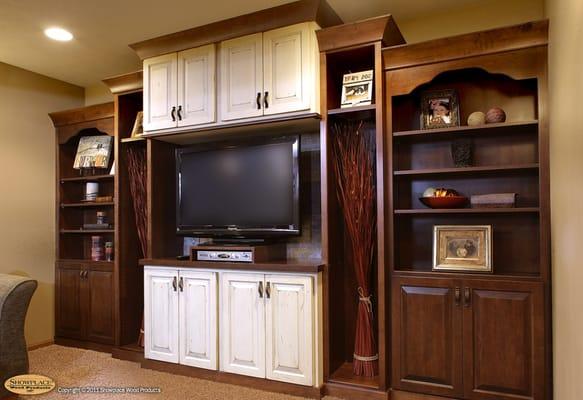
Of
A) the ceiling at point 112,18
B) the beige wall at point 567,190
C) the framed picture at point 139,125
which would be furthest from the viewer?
the framed picture at point 139,125

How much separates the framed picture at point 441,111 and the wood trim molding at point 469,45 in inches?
10.1

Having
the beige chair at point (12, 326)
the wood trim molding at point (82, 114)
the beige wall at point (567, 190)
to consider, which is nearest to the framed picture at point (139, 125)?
the wood trim molding at point (82, 114)

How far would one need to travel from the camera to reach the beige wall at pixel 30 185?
383cm

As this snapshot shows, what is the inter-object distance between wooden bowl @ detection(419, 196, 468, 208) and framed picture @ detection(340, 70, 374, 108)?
713 millimetres

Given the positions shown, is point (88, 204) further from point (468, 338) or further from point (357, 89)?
point (468, 338)

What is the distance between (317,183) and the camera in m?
3.24

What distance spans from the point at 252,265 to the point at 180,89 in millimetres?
1389

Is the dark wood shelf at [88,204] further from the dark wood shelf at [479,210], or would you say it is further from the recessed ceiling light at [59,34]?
the dark wood shelf at [479,210]

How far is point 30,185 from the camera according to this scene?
4.02 meters

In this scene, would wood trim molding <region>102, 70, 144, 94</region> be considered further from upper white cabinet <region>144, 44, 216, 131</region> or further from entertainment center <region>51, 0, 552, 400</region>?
upper white cabinet <region>144, 44, 216, 131</region>

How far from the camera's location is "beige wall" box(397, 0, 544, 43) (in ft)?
8.95

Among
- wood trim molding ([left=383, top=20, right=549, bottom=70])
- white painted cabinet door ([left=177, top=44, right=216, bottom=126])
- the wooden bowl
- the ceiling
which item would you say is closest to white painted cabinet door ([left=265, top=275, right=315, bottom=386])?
the wooden bowl

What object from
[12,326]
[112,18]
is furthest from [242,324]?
[112,18]

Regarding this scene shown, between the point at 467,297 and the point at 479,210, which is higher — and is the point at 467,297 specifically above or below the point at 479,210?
below
